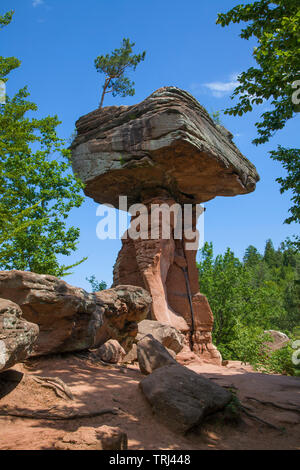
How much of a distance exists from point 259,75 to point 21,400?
6501 mm

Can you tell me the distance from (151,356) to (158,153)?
7395 mm

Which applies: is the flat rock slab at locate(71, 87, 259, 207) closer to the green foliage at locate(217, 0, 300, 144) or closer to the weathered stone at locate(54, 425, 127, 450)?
the green foliage at locate(217, 0, 300, 144)

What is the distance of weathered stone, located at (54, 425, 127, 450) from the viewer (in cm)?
304

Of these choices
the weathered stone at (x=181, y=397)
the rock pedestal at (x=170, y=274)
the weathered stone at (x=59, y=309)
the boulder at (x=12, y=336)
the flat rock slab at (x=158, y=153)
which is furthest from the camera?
the rock pedestal at (x=170, y=274)

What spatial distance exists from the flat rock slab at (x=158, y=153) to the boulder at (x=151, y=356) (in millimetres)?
6965

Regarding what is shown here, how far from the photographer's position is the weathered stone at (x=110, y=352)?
6.90m

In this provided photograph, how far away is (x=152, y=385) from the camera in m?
4.64

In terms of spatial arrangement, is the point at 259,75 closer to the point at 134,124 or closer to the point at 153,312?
the point at 134,124

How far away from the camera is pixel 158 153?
37.3 ft

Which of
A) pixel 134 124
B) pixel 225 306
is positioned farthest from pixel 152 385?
pixel 225 306

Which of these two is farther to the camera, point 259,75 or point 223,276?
point 223,276

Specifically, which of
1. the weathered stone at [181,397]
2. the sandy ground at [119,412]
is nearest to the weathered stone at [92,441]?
the sandy ground at [119,412]

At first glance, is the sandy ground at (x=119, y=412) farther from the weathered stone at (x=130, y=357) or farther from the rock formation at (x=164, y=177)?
the rock formation at (x=164, y=177)

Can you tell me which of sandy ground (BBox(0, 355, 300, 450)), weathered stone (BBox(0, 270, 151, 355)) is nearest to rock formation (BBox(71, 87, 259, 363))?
weathered stone (BBox(0, 270, 151, 355))
